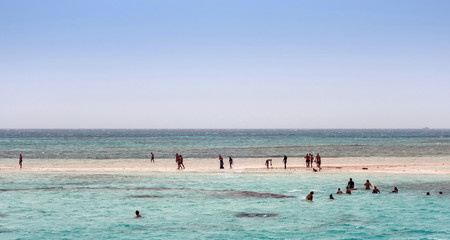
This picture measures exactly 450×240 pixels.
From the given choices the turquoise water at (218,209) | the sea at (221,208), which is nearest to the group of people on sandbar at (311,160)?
the sea at (221,208)

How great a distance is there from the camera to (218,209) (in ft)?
95.4

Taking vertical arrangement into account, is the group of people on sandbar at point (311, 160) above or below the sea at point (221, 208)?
above

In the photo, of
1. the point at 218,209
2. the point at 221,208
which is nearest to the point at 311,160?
the point at 221,208

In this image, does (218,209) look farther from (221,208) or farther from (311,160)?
(311,160)

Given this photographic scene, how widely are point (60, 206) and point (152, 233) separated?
10.5m

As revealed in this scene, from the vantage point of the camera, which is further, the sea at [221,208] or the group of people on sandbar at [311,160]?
the group of people on sandbar at [311,160]

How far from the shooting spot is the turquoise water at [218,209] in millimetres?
23500

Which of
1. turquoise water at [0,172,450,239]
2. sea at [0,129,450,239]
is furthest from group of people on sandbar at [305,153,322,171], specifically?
turquoise water at [0,172,450,239]

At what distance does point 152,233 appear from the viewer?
920 inches

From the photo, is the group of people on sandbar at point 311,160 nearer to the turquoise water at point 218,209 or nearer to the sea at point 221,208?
the sea at point 221,208

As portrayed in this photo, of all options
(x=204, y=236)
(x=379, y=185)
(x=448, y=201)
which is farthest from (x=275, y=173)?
(x=204, y=236)

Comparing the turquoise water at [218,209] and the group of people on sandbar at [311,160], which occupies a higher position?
the group of people on sandbar at [311,160]

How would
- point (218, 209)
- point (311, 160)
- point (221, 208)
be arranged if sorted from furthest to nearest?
point (311, 160) < point (221, 208) < point (218, 209)

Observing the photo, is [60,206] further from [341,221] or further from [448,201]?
[448,201]
